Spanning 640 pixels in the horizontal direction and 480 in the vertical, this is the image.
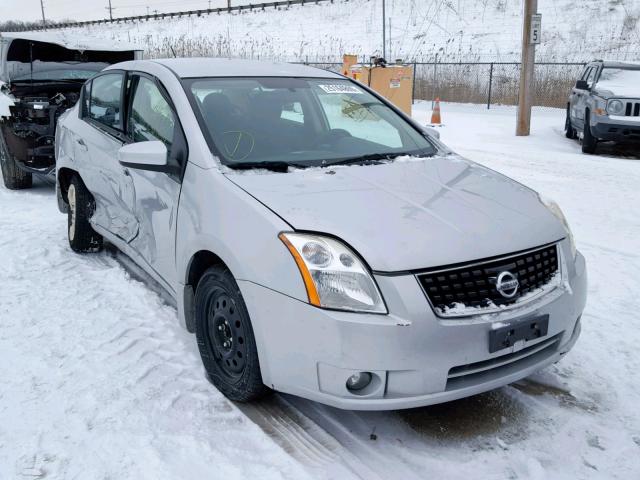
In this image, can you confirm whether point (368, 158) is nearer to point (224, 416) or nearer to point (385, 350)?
point (385, 350)

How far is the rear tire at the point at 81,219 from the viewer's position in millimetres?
4906

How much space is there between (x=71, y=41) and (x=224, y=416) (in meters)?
6.57

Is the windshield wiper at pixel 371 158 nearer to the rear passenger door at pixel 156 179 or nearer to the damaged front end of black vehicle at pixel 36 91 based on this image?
the rear passenger door at pixel 156 179

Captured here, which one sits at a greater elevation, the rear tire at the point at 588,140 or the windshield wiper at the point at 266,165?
the windshield wiper at the point at 266,165

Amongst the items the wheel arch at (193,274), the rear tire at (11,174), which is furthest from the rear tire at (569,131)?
the wheel arch at (193,274)

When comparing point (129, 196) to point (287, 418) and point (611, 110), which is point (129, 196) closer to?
point (287, 418)

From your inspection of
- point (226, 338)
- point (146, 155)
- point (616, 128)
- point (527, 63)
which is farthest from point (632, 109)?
point (226, 338)

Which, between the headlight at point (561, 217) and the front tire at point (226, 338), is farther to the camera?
the headlight at point (561, 217)

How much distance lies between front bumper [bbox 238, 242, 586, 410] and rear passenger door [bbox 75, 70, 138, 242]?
5.91ft

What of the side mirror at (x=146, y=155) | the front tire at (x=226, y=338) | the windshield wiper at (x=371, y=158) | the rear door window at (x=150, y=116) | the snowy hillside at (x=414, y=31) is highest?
the snowy hillside at (x=414, y=31)

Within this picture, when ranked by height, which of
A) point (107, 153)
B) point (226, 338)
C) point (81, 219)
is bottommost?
point (226, 338)

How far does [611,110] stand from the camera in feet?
34.3

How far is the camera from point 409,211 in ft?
8.86

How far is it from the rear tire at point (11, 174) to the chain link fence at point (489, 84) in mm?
14787
